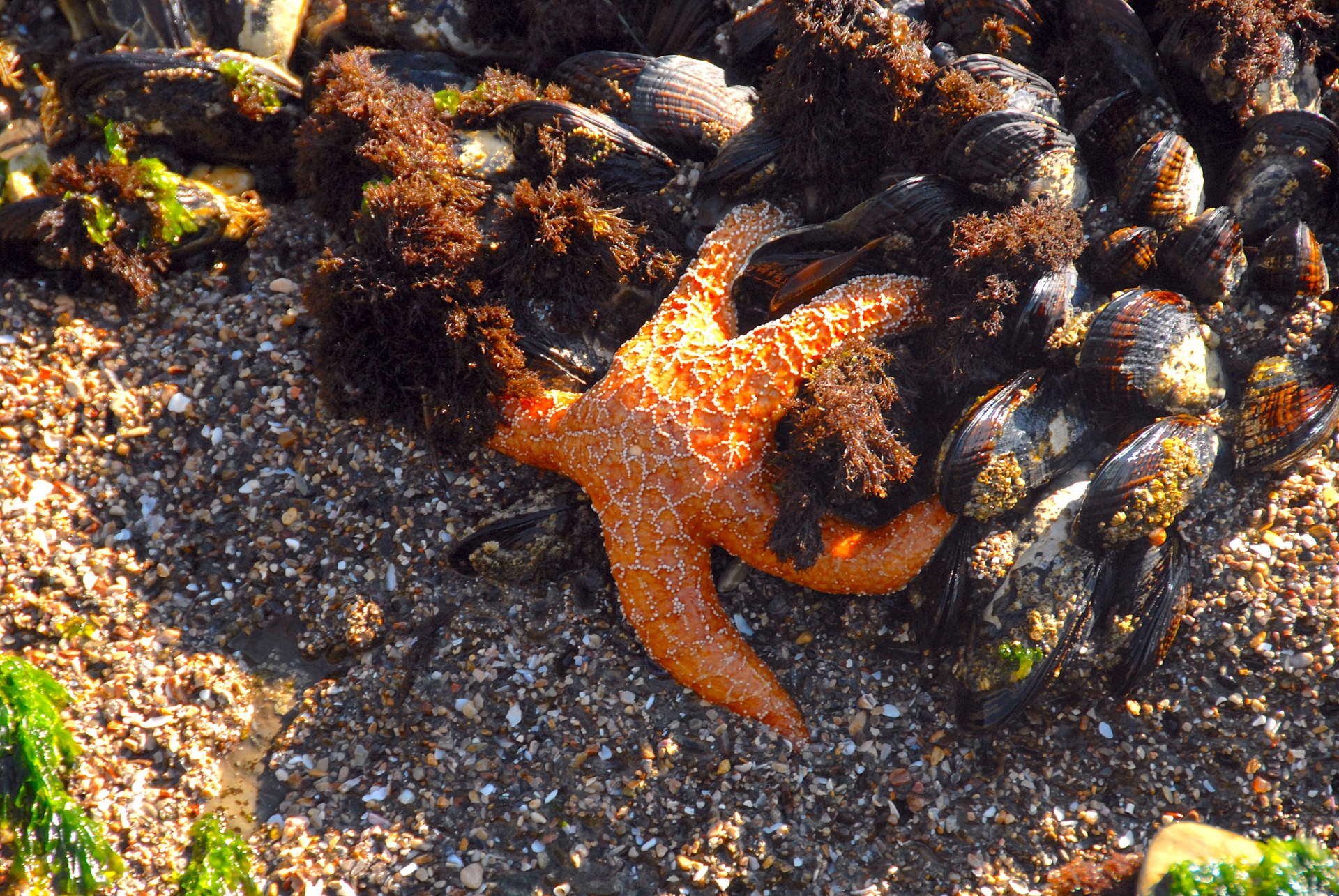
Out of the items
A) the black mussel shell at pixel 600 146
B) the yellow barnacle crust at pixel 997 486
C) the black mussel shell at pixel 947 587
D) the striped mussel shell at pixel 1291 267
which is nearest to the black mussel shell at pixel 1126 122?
the striped mussel shell at pixel 1291 267

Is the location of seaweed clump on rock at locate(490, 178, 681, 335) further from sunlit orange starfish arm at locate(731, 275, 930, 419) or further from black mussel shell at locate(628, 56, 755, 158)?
sunlit orange starfish arm at locate(731, 275, 930, 419)

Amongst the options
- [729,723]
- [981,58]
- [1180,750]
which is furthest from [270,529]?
[1180,750]

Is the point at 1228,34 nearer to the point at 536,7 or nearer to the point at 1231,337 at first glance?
the point at 1231,337

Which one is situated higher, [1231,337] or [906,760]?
[1231,337]

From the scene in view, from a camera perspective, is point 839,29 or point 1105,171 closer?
point 839,29

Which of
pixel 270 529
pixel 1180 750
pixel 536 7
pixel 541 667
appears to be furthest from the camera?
pixel 536 7

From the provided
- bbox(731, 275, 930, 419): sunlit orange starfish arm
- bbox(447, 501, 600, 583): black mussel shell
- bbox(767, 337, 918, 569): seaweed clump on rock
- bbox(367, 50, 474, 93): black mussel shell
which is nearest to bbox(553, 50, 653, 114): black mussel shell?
bbox(367, 50, 474, 93): black mussel shell
